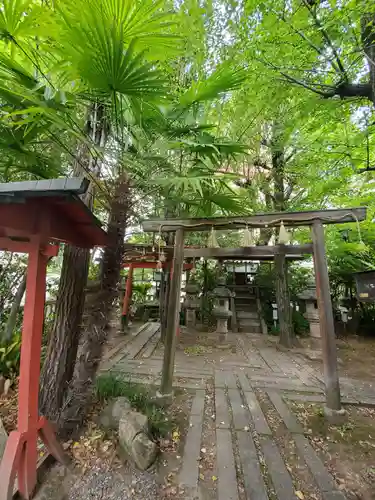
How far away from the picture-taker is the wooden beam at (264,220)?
2.95m

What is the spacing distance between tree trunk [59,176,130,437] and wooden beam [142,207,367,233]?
1202 millimetres

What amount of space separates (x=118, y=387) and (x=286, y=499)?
2.03 metres

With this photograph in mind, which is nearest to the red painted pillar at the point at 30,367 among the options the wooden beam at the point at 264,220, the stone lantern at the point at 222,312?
the wooden beam at the point at 264,220

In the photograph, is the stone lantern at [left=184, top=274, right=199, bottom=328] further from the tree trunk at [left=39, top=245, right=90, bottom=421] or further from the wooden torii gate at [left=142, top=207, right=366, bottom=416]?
the tree trunk at [left=39, top=245, right=90, bottom=421]

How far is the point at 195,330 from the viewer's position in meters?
7.57

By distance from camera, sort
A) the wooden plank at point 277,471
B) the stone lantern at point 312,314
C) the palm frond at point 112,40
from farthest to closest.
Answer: the stone lantern at point 312,314 < the wooden plank at point 277,471 < the palm frond at point 112,40

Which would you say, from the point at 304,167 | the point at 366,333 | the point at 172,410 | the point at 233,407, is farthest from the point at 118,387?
the point at 366,333

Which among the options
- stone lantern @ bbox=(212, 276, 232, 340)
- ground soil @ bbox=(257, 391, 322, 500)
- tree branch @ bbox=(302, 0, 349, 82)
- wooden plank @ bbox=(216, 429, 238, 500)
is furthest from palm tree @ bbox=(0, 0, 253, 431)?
stone lantern @ bbox=(212, 276, 232, 340)

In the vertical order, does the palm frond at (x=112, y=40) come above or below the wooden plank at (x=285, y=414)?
above

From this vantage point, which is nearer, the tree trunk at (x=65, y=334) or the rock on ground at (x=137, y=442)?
the rock on ground at (x=137, y=442)

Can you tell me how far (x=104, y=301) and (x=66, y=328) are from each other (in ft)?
2.77

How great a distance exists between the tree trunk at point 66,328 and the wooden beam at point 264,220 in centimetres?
115

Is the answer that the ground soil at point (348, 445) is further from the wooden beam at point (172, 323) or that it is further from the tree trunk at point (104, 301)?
the tree trunk at point (104, 301)

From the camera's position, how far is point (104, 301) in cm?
224
